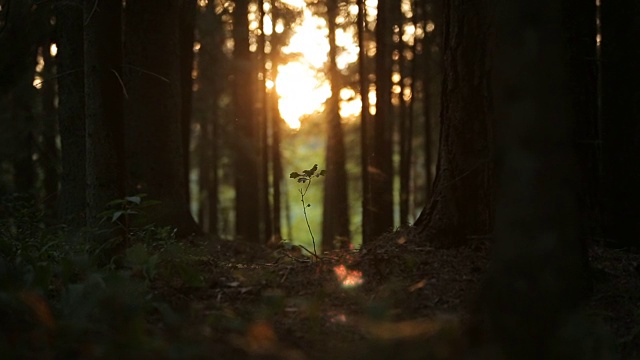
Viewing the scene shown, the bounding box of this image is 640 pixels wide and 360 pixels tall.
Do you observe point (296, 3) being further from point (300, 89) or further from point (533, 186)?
point (533, 186)

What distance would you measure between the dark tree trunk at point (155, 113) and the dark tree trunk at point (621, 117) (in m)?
7.31

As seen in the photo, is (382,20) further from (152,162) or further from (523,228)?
(523,228)

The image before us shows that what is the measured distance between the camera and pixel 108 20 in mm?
7742

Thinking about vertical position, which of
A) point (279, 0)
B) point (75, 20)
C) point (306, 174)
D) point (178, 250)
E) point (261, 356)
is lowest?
point (261, 356)

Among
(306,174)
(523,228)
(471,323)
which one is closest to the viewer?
(523,228)

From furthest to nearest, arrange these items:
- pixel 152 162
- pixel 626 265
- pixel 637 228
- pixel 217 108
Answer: pixel 217 108 → pixel 152 162 → pixel 637 228 → pixel 626 265

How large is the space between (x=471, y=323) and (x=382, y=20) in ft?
38.3

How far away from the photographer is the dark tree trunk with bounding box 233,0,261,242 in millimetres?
21547

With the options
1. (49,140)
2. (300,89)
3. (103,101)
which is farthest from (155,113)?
(300,89)

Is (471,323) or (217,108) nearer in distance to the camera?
(471,323)

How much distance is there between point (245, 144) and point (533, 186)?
18.4 m

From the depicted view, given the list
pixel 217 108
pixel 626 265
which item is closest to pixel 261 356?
pixel 626 265

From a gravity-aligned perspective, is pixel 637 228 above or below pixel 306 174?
below

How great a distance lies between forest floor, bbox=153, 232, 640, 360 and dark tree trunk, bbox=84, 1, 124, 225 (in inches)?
59.2
